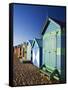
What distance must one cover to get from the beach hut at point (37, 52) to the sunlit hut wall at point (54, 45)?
0.03 metres

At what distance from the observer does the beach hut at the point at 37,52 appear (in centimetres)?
173

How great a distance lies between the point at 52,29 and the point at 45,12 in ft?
0.41

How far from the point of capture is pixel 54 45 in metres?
1.79

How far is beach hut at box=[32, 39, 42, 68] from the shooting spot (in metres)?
1.73

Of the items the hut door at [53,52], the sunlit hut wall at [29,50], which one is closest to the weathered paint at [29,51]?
the sunlit hut wall at [29,50]

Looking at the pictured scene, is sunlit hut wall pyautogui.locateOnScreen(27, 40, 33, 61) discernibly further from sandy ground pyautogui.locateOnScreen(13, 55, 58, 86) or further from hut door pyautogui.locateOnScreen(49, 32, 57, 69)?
hut door pyautogui.locateOnScreen(49, 32, 57, 69)

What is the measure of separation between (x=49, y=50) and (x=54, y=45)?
0.05m

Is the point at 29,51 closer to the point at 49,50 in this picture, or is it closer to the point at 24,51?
the point at 24,51

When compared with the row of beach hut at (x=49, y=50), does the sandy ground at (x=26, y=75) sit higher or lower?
lower

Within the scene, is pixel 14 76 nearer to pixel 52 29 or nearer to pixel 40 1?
pixel 52 29

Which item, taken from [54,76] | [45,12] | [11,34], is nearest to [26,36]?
[11,34]

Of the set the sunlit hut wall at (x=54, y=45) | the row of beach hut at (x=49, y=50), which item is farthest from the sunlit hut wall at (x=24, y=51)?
the sunlit hut wall at (x=54, y=45)

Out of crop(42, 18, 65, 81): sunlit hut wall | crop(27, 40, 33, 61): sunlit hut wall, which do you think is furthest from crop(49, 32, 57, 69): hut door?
crop(27, 40, 33, 61): sunlit hut wall

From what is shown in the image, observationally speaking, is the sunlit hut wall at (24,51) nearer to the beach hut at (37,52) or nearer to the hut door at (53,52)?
the beach hut at (37,52)
